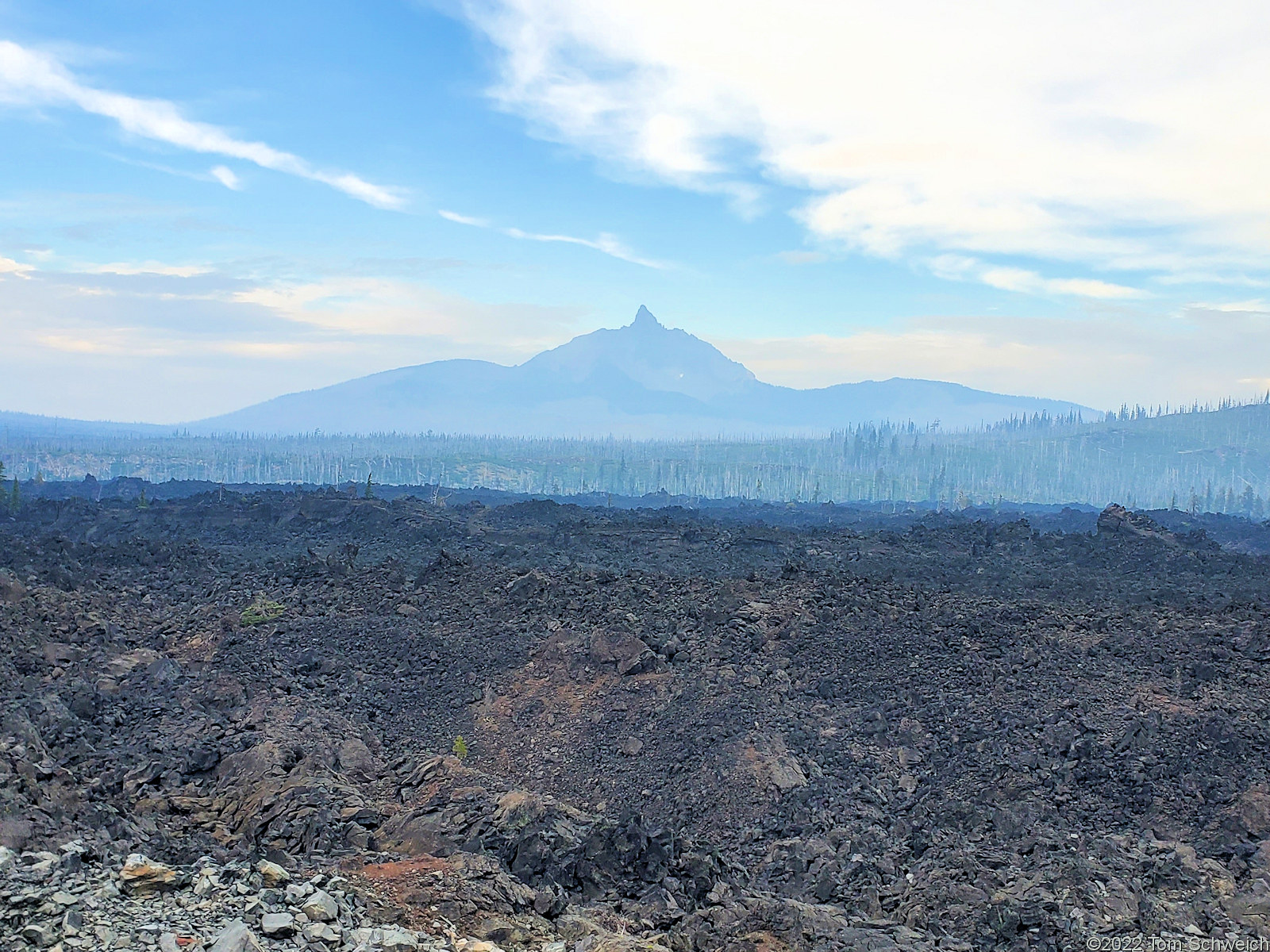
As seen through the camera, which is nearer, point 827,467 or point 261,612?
point 261,612

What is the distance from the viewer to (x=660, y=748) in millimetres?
16109

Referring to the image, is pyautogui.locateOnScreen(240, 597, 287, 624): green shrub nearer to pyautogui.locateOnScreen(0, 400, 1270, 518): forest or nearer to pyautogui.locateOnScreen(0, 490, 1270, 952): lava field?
pyautogui.locateOnScreen(0, 490, 1270, 952): lava field

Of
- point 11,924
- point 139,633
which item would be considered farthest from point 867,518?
point 11,924

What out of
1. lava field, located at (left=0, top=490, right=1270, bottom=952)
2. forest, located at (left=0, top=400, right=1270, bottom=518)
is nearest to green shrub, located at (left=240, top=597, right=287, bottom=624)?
lava field, located at (left=0, top=490, right=1270, bottom=952)

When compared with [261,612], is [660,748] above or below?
below

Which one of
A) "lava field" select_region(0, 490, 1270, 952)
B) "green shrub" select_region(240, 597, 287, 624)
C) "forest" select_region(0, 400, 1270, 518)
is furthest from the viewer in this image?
"forest" select_region(0, 400, 1270, 518)

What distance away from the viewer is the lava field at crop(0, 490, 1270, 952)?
9875 mm

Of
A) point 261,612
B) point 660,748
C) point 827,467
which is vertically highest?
point 827,467

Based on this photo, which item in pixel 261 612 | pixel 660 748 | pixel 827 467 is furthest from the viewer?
pixel 827 467

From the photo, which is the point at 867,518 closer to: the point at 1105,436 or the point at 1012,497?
the point at 1012,497

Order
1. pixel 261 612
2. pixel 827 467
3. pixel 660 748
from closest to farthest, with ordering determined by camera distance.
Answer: pixel 660 748 → pixel 261 612 → pixel 827 467

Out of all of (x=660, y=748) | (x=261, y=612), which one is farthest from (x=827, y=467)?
(x=660, y=748)

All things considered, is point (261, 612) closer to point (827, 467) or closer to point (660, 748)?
point (660, 748)

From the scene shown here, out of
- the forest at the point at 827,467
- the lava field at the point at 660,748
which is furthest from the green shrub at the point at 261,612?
the forest at the point at 827,467
